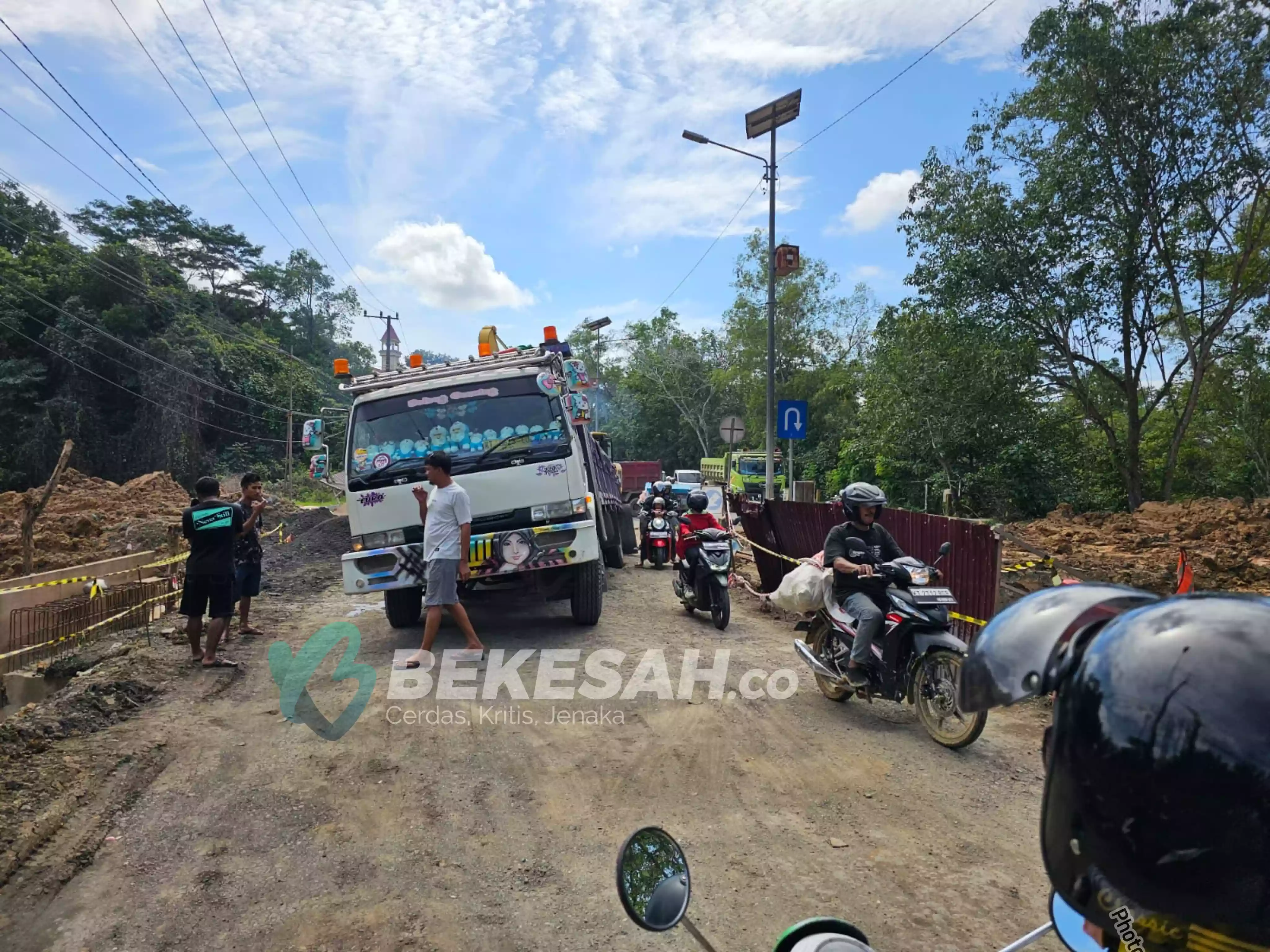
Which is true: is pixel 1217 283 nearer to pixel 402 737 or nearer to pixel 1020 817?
pixel 1020 817

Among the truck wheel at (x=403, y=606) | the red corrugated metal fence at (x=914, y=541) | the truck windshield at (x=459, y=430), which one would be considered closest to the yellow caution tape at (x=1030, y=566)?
the red corrugated metal fence at (x=914, y=541)

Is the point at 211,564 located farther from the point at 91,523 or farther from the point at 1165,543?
the point at 1165,543

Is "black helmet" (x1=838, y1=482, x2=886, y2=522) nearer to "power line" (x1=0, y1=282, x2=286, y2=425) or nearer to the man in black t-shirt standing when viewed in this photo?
the man in black t-shirt standing

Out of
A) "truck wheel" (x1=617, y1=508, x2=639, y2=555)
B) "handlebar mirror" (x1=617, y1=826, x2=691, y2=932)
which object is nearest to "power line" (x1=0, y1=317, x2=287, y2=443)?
"truck wheel" (x1=617, y1=508, x2=639, y2=555)

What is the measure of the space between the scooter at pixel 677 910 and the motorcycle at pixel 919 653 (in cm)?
327

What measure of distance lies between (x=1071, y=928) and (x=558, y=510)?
6.14m

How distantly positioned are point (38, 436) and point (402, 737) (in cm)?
3487

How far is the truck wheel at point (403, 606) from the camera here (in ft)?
26.3

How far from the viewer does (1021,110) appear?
16078 mm

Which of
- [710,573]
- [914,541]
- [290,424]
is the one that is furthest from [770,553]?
[290,424]

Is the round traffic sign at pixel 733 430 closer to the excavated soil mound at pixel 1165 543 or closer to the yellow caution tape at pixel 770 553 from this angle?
the yellow caution tape at pixel 770 553

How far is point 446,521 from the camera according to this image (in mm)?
6473

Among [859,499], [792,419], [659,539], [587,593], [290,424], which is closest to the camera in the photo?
[859,499]

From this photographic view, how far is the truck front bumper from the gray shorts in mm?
573
